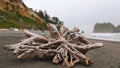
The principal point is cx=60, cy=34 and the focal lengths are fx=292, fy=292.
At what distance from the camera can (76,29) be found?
8.96 meters

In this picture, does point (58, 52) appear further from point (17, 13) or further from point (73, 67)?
point (17, 13)

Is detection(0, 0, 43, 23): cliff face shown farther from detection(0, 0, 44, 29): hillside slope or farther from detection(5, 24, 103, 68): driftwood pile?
detection(5, 24, 103, 68): driftwood pile

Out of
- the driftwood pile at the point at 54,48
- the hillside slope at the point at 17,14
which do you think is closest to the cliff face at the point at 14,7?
the hillside slope at the point at 17,14

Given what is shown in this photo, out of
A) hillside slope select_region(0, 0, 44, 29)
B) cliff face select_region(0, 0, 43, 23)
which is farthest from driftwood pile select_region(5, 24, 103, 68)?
cliff face select_region(0, 0, 43, 23)

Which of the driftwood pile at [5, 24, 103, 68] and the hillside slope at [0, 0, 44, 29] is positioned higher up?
the hillside slope at [0, 0, 44, 29]

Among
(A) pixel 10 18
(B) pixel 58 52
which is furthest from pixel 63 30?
(A) pixel 10 18

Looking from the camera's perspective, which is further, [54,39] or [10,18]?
[10,18]

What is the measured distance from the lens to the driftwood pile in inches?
280

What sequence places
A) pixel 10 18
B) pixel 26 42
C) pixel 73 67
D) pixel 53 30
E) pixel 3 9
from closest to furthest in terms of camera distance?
pixel 73 67, pixel 26 42, pixel 53 30, pixel 10 18, pixel 3 9

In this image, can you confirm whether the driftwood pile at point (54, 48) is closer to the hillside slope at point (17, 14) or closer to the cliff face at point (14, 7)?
the hillside slope at point (17, 14)

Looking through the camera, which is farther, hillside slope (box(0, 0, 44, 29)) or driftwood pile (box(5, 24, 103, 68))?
hillside slope (box(0, 0, 44, 29))

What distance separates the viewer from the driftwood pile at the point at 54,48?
7.12m

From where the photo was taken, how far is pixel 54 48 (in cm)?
780

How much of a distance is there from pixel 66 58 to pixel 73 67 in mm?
303
